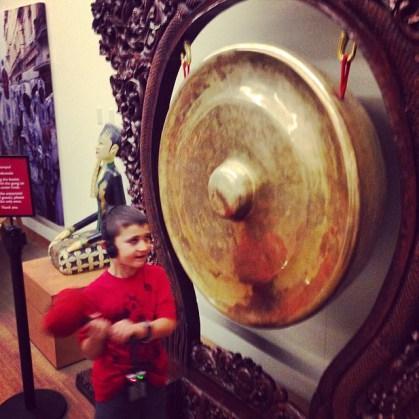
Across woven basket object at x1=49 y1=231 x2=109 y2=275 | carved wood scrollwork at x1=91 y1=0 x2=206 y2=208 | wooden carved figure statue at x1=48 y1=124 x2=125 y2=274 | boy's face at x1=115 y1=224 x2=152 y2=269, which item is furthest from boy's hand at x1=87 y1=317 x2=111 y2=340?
woven basket object at x1=49 y1=231 x2=109 y2=275

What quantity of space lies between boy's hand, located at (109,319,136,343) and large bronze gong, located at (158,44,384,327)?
263 mm

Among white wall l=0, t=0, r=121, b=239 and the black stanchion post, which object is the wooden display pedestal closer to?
the black stanchion post

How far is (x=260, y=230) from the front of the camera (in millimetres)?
1027

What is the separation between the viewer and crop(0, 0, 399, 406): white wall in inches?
44.0

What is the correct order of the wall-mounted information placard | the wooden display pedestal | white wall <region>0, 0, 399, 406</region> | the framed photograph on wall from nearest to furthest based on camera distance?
1. white wall <region>0, 0, 399, 406</region>
2. the wall-mounted information placard
3. the wooden display pedestal
4. the framed photograph on wall

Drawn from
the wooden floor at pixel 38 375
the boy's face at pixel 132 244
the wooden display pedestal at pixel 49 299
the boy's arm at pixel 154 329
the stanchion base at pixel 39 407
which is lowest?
the wooden floor at pixel 38 375

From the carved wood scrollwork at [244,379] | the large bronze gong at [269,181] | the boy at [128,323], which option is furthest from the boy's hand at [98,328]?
the carved wood scrollwork at [244,379]

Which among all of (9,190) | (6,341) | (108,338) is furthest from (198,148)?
(6,341)

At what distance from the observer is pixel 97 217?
81.2 inches

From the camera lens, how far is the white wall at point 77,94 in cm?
222

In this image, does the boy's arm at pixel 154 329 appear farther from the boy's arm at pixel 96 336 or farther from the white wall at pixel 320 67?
the white wall at pixel 320 67

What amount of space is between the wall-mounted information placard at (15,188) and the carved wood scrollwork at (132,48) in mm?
288

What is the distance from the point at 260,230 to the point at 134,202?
0.54 metres

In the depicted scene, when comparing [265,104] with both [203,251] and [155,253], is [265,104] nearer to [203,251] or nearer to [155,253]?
[203,251]
